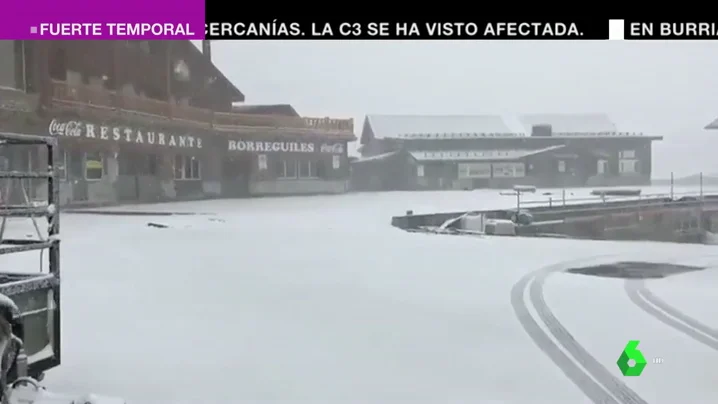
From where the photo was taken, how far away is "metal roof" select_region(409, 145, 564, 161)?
43.4 meters

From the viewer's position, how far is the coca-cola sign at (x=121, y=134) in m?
20.8

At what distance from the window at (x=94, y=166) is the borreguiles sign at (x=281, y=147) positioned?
721 cm

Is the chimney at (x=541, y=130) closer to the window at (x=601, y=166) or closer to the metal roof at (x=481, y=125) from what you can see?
the metal roof at (x=481, y=125)

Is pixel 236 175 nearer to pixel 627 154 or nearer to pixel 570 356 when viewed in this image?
pixel 570 356

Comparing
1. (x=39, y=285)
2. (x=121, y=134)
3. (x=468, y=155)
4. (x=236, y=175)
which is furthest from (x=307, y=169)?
(x=39, y=285)

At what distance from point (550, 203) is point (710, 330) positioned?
19.3 metres

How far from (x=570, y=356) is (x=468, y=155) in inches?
1555

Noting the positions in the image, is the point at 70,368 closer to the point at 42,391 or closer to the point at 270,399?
the point at 42,391

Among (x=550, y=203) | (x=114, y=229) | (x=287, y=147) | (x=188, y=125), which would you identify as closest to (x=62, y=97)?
(x=188, y=125)

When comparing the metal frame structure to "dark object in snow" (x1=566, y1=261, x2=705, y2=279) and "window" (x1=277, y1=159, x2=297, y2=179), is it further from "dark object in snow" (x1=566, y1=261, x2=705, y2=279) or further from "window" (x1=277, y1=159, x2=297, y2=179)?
"window" (x1=277, y1=159, x2=297, y2=179)

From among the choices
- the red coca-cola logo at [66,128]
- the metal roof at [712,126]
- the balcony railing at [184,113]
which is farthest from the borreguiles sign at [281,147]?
the metal roof at [712,126]

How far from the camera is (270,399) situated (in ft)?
12.8

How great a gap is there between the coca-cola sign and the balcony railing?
635 millimetres

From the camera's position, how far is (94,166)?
74.9 ft
